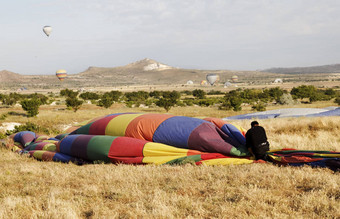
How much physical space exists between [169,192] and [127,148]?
2955mm

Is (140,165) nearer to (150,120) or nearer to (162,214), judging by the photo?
(150,120)

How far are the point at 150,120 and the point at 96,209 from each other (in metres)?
4.39

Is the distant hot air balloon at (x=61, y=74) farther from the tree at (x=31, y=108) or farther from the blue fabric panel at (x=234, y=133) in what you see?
the blue fabric panel at (x=234, y=133)

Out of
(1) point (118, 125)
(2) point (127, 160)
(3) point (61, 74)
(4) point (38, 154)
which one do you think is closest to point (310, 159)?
(2) point (127, 160)

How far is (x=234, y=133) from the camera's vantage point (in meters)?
8.36

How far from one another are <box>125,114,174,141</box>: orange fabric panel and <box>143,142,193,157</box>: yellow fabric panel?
58 centimetres

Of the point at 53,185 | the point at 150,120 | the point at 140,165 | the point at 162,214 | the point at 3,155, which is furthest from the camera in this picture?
the point at 3,155

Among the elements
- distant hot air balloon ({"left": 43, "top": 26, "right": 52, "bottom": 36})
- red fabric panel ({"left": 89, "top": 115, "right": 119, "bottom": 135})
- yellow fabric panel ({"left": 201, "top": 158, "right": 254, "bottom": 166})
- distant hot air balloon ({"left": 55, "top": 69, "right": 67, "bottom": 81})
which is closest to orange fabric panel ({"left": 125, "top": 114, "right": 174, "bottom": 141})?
red fabric panel ({"left": 89, "top": 115, "right": 119, "bottom": 135})

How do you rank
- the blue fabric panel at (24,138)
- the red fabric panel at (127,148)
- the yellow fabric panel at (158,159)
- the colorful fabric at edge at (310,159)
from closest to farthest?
the colorful fabric at edge at (310,159) → the yellow fabric panel at (158,159) → the red fabric panel at (127,148) → the blue fabric panel at (24,138)

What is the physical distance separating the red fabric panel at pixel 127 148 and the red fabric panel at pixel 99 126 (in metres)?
1.35

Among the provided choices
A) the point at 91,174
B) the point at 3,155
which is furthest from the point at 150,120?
the point at 3,155

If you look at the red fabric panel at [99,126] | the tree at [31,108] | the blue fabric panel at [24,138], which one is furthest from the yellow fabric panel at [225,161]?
the tree at [31,108]

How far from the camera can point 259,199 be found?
4.89 m

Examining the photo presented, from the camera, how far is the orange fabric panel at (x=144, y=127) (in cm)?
872
